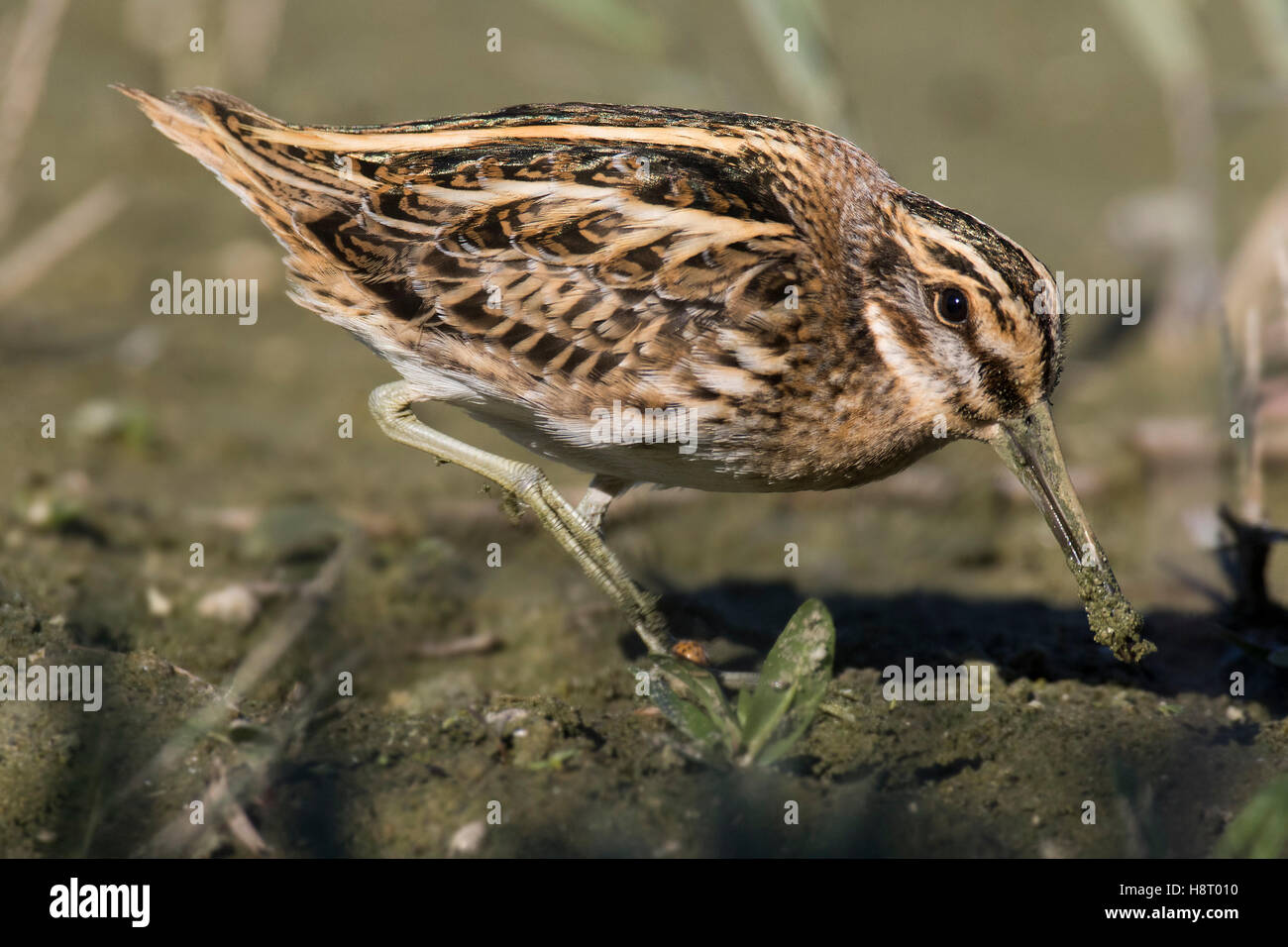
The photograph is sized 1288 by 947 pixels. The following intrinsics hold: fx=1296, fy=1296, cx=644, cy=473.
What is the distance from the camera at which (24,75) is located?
26.9 feet

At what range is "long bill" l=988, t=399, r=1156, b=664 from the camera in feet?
15.2

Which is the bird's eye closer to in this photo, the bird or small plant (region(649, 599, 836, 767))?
the bird

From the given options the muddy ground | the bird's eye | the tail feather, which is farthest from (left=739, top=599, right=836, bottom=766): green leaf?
the tail feather

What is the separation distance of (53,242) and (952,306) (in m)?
6.45

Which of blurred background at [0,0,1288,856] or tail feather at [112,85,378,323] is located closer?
blurred background at [0,0,1288,856]

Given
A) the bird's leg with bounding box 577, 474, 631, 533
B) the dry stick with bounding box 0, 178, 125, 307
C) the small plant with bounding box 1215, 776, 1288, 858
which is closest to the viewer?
the small plant with bounding box 1215, 776, 1288, 858

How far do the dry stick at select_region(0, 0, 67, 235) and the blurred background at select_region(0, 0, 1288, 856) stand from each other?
0.10ft

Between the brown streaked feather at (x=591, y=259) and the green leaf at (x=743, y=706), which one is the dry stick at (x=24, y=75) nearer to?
the brown streaked feather at (x=591, y=259)

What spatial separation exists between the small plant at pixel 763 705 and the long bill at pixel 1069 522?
3.39 ft

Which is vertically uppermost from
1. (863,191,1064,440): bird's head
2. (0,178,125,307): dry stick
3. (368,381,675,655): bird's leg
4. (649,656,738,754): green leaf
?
(0,178,125,307): dry stick

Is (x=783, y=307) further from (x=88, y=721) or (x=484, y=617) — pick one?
(x=88, y=721)
